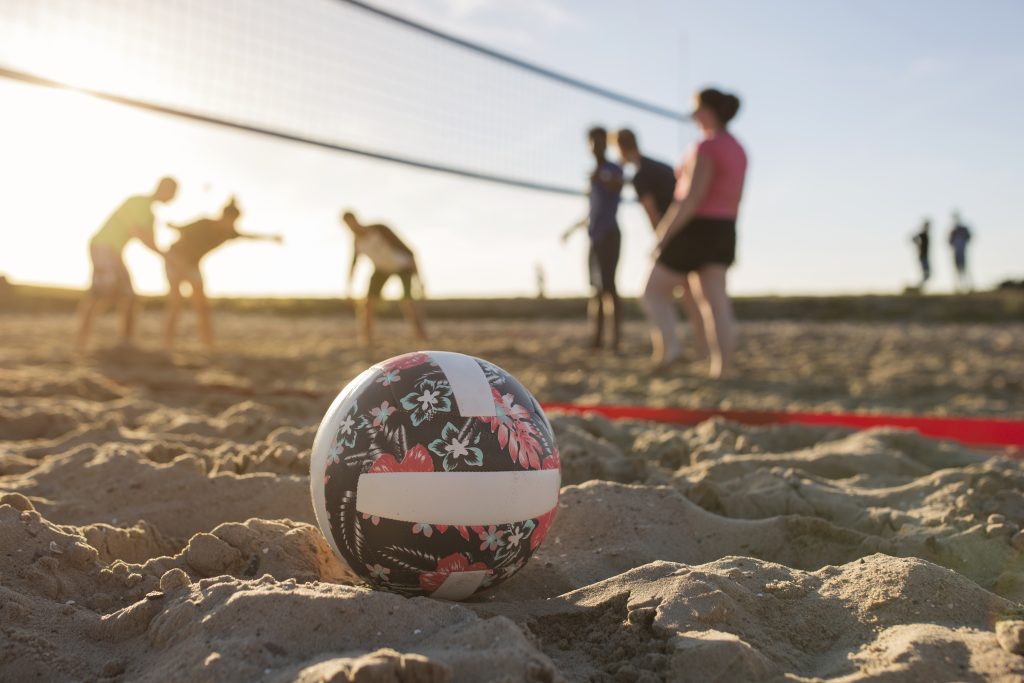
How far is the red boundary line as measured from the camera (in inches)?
174

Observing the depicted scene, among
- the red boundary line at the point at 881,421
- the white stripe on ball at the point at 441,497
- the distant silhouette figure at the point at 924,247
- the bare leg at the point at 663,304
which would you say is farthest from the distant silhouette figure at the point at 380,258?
the distant silhouette figure at the point at 924,247

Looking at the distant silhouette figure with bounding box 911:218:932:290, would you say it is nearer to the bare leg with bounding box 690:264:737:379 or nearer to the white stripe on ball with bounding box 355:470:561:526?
the bare leg with bounding box 690:264:737:379

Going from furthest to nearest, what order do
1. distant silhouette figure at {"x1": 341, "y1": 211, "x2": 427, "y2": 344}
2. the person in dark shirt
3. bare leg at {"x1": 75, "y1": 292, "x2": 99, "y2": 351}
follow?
distant silhouette figure at {"x1": 341, "y1": 211, "x2": 427, "y2": 344}
bare leg at {"x1": 75, "y1": 292, "x2": 99, "y2": 351}
the person in dark shirt

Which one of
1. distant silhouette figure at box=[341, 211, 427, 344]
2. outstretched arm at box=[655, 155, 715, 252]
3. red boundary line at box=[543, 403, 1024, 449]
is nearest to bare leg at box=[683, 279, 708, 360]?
outstretched arm at box=[655, 155, 715, 252]

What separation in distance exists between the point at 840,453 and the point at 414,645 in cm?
249

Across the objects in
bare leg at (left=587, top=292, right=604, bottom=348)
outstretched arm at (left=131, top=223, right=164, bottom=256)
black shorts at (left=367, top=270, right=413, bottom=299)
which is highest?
outstretched arm at (left=131, top=223, right=164, bottom=256)

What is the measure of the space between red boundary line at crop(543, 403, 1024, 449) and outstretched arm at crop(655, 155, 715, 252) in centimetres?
182

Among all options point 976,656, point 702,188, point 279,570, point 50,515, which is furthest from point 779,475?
point 702,188

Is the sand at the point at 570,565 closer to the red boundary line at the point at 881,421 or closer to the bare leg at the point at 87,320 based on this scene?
the red boundary line at the point at 881,421

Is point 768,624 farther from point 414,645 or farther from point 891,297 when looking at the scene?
point 891,297

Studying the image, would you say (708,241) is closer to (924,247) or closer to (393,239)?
(393,239)

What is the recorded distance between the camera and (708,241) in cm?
615

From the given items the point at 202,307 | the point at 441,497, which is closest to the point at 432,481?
the point at 441,497

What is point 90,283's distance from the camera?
8.48 m
